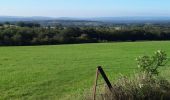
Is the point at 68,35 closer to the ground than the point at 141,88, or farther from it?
closer to the ground

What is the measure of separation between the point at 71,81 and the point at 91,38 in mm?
53917

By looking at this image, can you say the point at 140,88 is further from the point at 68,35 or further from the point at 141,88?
the point at 68,35

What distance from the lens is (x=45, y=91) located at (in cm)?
1438

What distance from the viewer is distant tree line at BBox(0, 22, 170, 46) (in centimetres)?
6390

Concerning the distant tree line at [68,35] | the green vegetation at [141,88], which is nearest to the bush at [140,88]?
the green vegetation at [141,88]

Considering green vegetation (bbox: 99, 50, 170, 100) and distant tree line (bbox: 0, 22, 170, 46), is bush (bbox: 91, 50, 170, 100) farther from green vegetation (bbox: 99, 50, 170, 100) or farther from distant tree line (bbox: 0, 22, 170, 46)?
distant tree line (bbox: 0, 22, 170, 46)

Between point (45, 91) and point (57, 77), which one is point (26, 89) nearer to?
point (45, 91)

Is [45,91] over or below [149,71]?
below

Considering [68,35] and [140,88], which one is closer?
[140,88]

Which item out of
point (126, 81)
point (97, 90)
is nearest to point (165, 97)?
point (126, 81)

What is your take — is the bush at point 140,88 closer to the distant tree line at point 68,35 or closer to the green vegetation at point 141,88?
the green vegetation at point 141,88

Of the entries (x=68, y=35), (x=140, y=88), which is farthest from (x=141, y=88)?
(x=68, y=35)

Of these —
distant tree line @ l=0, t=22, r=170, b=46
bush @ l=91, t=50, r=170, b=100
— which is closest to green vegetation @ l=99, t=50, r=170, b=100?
bush @ l=91, t=50, r=170, b=100

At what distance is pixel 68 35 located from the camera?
68.4m
